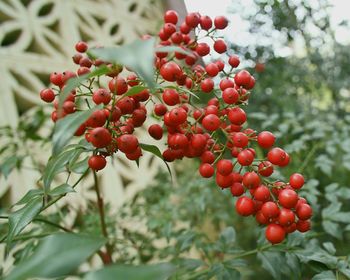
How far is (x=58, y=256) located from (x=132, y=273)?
0.17ft

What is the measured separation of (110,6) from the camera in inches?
70.0

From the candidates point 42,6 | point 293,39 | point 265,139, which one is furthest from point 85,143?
point 293,39

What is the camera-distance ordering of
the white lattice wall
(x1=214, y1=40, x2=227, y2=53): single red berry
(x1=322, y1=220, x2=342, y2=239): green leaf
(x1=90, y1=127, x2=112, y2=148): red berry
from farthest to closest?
the white lattice wall
(x1=322, y1=220, x2=342, y2=239): green leaf
(x1=214, y1=40, x2=227, y2=53): single red berry
(x1=90, y1=127, x2=112, y2=148): red berry

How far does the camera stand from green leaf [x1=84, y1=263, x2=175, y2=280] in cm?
20

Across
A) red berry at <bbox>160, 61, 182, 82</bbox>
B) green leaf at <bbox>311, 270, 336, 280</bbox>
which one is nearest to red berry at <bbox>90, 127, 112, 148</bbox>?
red berry at <bbox>160, 61, 182, 82</bbox>

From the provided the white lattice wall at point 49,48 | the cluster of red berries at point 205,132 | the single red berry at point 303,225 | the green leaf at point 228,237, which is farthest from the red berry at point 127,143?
the white lattice wall at point 49,48

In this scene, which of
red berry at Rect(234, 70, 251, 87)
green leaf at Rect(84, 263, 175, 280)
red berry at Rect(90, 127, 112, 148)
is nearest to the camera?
green leaf at Rect(84, 263, 175, 280)

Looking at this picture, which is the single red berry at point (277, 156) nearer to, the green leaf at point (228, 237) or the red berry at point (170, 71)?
the red berry at point (170, 71)

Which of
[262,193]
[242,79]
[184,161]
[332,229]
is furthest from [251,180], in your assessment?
[184,161]

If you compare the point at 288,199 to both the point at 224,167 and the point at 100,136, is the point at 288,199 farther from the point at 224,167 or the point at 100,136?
the point at 100,136

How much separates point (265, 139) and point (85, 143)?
209mm

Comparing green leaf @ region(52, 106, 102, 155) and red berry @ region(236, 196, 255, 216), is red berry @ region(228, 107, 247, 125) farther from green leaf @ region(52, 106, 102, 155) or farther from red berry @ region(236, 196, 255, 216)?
green leaf @ region(52, 106, 102, 155)

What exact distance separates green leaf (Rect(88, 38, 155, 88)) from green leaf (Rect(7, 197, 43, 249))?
226 millimetres

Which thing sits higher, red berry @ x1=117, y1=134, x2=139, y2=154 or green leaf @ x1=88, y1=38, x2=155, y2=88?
green leaf @ x1=88, y1=38, x2=155, y2=88
